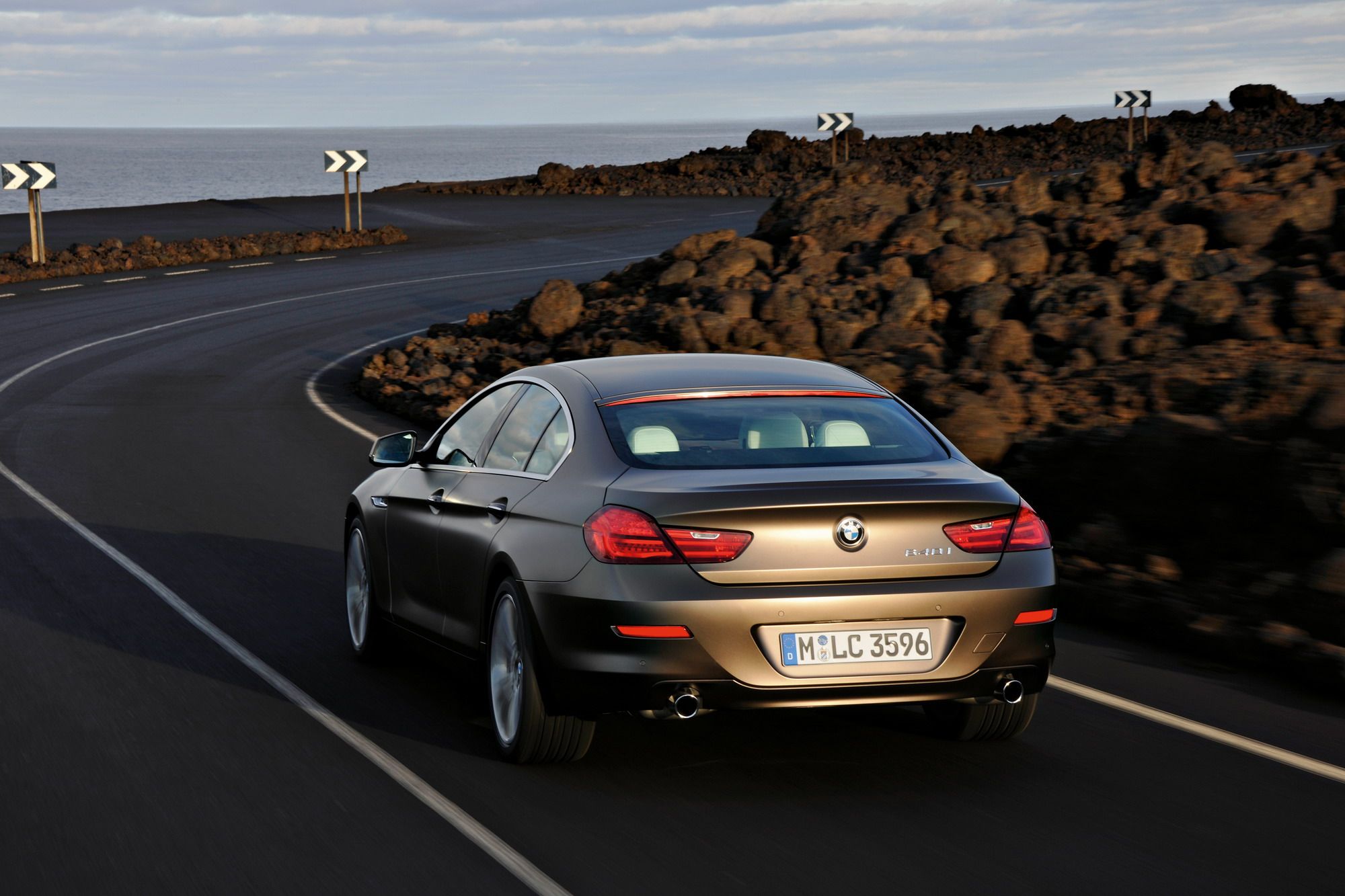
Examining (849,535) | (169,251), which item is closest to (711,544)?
(849,535)

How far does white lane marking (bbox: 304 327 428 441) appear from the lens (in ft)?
62.7

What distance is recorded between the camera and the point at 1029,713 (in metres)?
6.93

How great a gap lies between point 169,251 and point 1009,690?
1604 inches

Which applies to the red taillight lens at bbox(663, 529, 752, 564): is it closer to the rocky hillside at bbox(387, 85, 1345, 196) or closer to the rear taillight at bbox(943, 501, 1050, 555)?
the rear taillight at bbox(943, 501, 1050, 555)

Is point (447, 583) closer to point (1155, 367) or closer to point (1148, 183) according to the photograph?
point (1155, 367)

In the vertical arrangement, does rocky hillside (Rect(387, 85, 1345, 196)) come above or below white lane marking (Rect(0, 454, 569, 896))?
above

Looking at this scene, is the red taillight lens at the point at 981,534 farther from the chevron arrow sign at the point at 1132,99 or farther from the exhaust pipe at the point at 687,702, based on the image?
the chevron arrow sign at the point at 1132,99

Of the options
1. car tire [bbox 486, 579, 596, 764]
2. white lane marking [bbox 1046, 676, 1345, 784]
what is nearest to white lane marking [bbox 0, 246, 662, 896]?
car tire [bbox 486, 579, 596, 764]

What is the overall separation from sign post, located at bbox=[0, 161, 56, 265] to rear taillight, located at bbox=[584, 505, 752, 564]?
37.0m

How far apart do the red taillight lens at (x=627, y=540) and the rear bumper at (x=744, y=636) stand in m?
0.04

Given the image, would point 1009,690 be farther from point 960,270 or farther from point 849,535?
point 960,270

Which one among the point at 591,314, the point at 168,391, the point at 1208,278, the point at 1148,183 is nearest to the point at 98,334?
the point at 168,391

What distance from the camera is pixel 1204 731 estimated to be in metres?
7.15

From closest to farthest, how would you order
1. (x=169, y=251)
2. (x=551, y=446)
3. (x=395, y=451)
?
(x=551, y=446) < (x=395, y=451) < (x=169, y=251)
